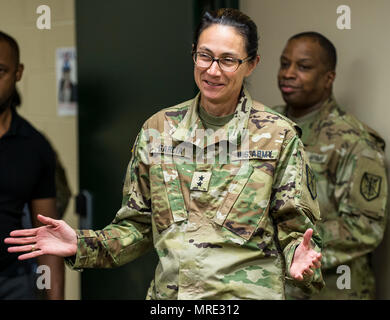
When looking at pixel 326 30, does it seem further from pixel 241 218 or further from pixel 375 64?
pixel 241 218

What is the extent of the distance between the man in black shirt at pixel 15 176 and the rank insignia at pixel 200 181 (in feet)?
2.47

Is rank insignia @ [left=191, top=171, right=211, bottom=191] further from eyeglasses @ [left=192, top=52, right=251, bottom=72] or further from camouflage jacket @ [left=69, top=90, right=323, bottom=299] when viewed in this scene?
eyeglasses @ [left=192, top=52, right=251, bottom=72]

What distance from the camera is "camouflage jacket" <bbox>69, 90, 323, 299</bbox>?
5.70ft

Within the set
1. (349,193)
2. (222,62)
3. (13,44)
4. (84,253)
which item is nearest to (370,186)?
(349,193)

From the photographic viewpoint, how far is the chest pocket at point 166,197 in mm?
1774

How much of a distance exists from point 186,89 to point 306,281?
43.7 inches

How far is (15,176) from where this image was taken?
2.23 meters

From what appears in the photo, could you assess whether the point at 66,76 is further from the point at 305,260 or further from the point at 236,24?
the point at 305,260

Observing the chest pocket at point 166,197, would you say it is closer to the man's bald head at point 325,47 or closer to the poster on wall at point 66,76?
the man's bald head at point 325,47

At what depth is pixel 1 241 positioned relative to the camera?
2168 millimetres

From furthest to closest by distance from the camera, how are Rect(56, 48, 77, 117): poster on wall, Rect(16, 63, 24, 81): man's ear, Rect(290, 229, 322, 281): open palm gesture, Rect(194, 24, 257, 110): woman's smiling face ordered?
1. Rect(56, 48, 77, 117): poster on wall
2. Rect(16, 63, 24, 81): man's ear
3. Rect(194, 24, 257, 110): woman's smiling face
4. Rect(290, 229, 322, 281): open palm gesture

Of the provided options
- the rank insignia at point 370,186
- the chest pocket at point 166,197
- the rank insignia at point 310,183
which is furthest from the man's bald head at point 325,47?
the chest pocket at point 166,197

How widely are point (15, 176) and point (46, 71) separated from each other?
28.4 inches

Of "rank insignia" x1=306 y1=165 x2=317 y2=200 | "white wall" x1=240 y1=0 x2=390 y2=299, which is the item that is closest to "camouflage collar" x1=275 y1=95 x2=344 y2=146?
"white wall" x1=240 y1=0 x2=390 y2=299
